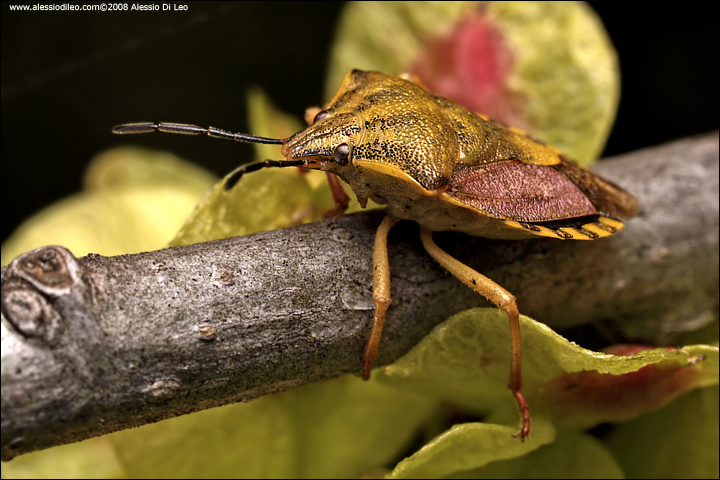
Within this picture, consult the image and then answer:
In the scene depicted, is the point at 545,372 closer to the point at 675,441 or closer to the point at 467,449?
the point at 467,449

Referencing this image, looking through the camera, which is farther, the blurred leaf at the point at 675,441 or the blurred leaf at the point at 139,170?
the blurred leaf at the point at 139,170

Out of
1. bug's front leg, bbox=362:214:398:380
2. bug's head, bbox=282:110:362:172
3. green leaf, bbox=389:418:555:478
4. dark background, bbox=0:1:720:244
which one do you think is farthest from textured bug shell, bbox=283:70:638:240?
dark background, bbox=0:1:720:244

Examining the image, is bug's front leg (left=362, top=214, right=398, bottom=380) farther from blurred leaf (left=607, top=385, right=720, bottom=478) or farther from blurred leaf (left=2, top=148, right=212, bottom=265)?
blurred leaf (left=2, top=148, right=212, bottom=265)

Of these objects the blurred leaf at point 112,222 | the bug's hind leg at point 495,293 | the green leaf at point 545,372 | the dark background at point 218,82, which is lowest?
the green leaf at point 545,372

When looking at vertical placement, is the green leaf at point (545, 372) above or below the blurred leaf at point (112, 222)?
below

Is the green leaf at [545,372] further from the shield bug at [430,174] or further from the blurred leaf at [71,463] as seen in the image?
the blurred leaf at [71,463]

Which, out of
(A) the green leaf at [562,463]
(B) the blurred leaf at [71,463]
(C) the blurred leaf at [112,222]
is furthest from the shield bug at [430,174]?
(B) the blurred leaf at [71,463]
